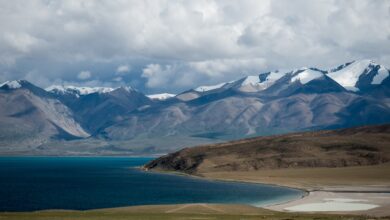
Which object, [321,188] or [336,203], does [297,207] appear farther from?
[321,188]

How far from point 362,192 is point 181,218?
3770 inches

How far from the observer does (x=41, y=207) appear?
13800 cm

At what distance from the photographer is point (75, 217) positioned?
89000 mm

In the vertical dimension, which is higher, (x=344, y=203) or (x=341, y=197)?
(x=341, y=197)

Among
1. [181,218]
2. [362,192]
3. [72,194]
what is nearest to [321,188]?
[362,192]

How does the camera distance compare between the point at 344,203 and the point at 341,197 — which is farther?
the point at 341,197

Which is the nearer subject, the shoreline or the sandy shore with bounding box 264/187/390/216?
the shoreline

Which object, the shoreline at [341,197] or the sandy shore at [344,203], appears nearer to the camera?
the shoreline at [341,197]

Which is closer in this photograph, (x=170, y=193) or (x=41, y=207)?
(x=41, y=207)

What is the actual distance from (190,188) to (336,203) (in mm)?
65683

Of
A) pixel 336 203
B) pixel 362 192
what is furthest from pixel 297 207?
pixel 362 192

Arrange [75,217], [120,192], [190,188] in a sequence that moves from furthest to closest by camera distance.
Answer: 1. [190,188]
2. [120,192]
3. [75,217]

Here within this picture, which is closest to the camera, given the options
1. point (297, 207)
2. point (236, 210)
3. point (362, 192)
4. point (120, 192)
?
point (236, 210)

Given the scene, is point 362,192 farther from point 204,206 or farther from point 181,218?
point 181,218
